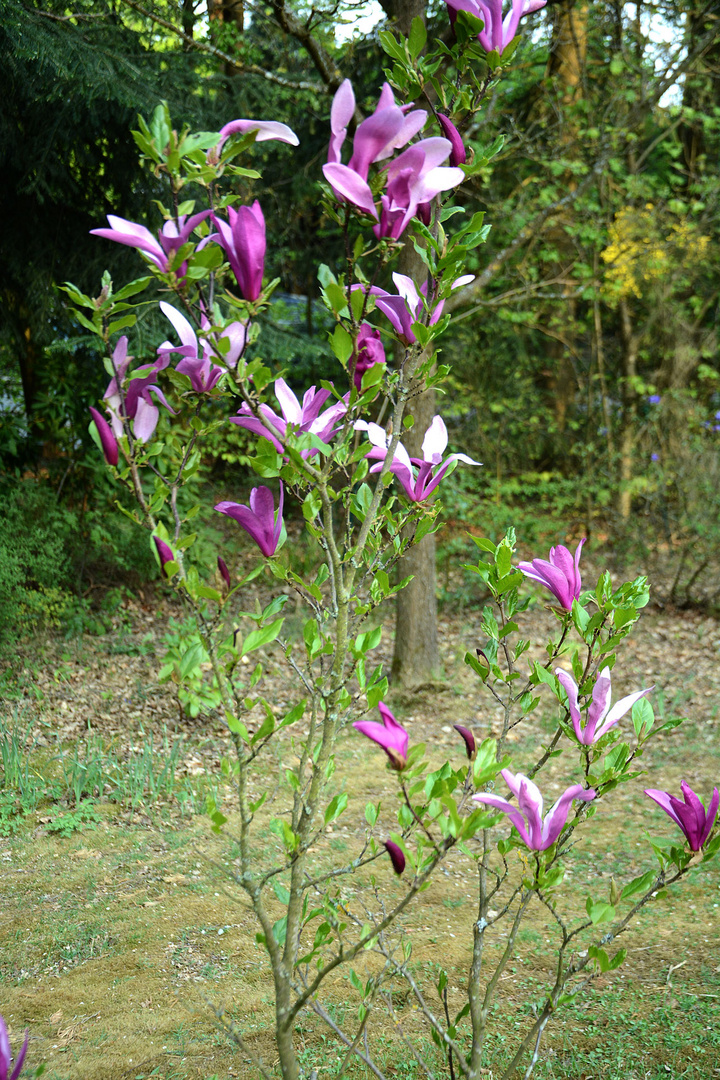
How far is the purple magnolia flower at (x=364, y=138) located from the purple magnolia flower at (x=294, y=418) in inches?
10.2

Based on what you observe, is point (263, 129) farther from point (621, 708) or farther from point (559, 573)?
point (621, 708)

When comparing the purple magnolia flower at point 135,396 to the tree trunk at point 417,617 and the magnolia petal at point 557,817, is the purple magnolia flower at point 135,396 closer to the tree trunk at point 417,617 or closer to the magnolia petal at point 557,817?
the magnolia petal at point 557,817

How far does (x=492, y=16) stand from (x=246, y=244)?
1.76 feet

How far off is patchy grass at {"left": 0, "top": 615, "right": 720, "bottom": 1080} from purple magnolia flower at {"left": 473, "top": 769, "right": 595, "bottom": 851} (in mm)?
508

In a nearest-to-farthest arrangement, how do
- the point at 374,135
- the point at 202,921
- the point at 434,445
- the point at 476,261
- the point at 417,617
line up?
the point at 374,135 < the point at 434,445 < the point at 202,921 < the point at 417,617 < the point at 476,261

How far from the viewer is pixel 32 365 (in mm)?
5934

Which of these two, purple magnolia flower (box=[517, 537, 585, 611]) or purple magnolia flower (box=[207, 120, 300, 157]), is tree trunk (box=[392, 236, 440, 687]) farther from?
purple magnolia flower (box=[207, 120, 300, 157])

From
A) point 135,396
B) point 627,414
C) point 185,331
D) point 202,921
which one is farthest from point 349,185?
point 627,414

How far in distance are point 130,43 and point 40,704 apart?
12.5ft

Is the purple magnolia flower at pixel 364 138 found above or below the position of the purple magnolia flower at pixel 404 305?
above

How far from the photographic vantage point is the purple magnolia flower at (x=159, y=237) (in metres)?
0.98

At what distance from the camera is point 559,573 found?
1.34m

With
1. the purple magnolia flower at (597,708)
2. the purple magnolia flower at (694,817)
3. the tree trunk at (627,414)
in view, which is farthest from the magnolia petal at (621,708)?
the tree trunk at (627,414)

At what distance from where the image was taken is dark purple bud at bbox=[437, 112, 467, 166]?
114 centimetres
